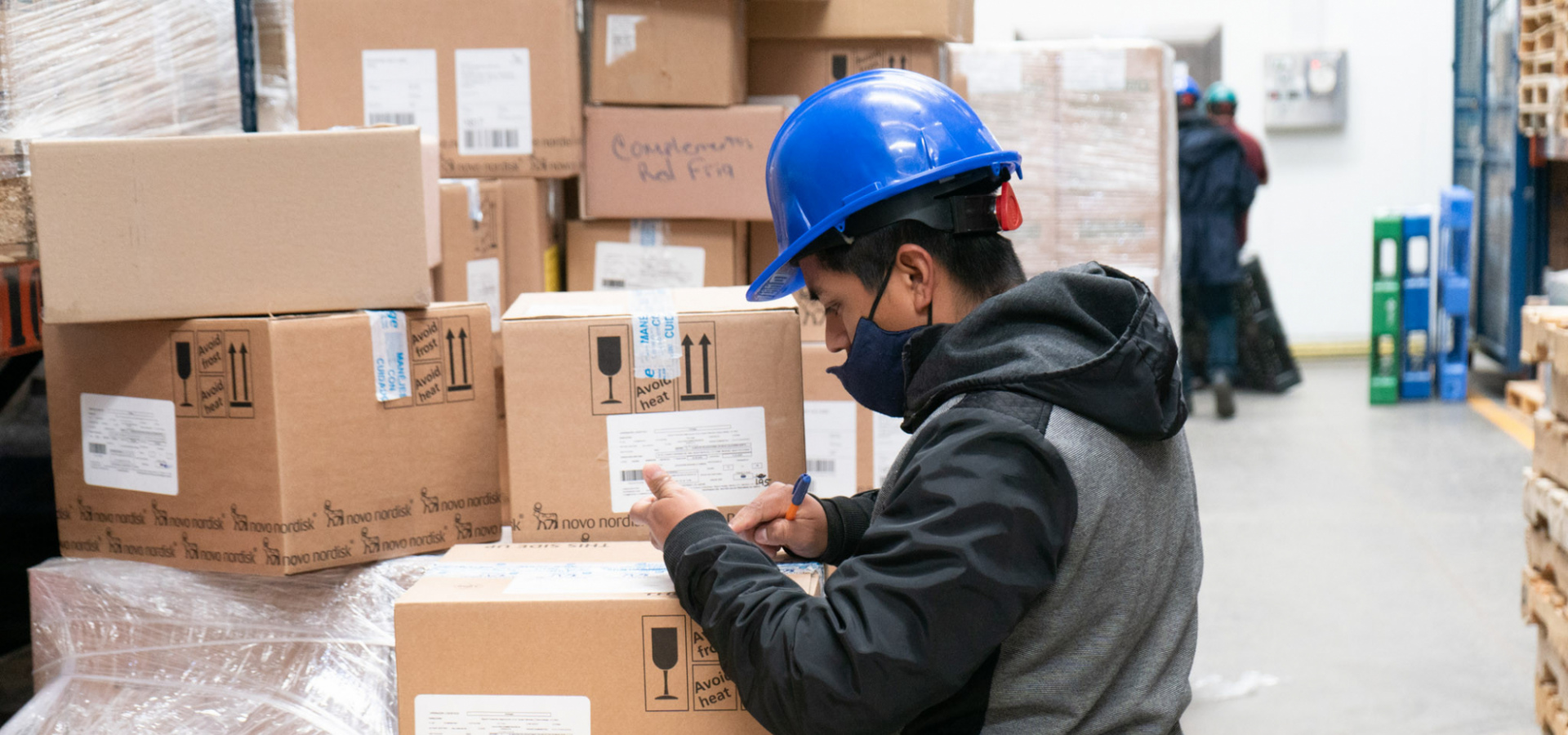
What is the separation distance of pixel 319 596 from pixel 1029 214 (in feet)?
9.13

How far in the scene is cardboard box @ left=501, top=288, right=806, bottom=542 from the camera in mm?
1686

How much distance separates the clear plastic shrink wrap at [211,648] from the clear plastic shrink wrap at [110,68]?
706 millimetres

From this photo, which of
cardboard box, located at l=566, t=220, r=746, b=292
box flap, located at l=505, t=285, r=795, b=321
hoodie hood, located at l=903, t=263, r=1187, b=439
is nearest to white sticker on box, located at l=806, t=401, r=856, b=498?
cardboard box, located at l=566, t=220, r=746, b=292

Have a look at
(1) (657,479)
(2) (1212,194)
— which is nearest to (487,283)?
(1) (657,479)

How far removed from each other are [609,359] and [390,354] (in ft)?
1.20

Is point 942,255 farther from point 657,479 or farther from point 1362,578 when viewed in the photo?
point 1362,578

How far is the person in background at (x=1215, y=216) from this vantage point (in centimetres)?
719

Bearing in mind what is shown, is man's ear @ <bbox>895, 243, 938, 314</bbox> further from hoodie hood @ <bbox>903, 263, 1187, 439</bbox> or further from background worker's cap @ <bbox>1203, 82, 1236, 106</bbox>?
background worker's cap @ <bbox>1203, 82, 1236, 106</bbox>

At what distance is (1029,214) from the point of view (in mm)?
4059

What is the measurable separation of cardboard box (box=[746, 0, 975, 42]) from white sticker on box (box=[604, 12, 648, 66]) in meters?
0.32

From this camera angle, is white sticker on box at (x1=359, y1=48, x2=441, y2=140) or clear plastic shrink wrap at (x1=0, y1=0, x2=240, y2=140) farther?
white sticker on box at (x1=359, y1=48, x2=441, y2=140)

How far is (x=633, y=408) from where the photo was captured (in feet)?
5.57

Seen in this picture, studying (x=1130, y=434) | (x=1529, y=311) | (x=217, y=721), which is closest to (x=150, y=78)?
(x=217, y=721)

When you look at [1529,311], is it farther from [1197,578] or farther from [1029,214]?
[1197,578]
